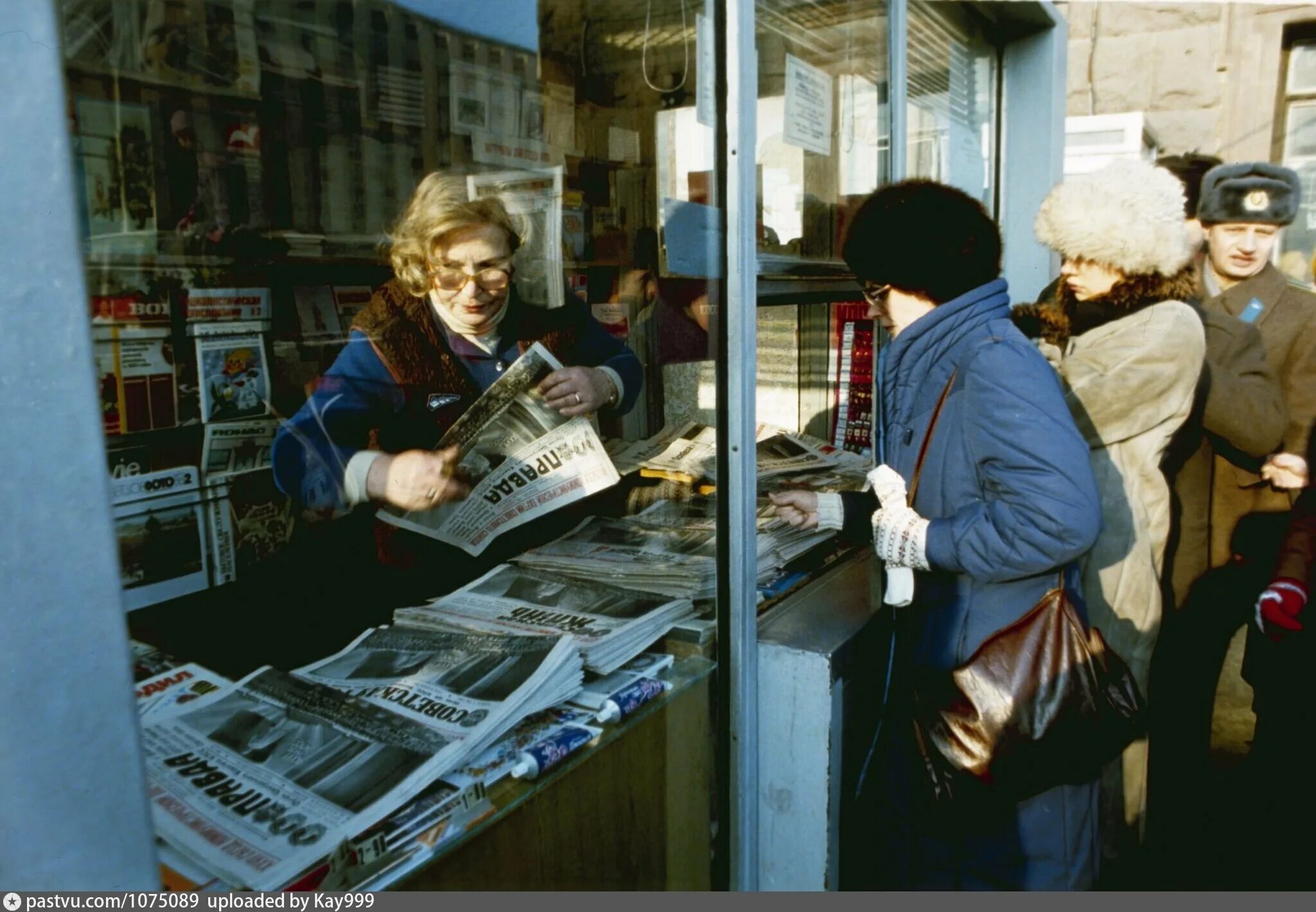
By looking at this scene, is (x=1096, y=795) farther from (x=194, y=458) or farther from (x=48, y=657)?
(x=194, y=458)

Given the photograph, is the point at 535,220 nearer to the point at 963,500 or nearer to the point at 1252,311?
the point at 963,500

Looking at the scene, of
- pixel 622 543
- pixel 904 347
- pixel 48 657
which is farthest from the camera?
pixel 622 543

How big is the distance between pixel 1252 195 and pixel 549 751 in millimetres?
2581

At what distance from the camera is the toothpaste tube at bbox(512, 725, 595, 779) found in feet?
3.48

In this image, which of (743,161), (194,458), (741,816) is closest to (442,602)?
(741,816)

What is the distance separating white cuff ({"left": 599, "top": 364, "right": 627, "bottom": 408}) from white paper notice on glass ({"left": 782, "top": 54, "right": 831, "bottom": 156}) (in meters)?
0.59

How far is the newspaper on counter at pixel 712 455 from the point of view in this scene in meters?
1.75

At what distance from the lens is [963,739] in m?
1.39

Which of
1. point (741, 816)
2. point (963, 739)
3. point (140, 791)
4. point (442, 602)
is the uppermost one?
point (140, 791)

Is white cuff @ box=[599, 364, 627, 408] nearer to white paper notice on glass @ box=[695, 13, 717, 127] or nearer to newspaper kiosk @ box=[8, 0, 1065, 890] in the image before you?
newspaper kiosk @ box=[8, 0, 1065, 890]

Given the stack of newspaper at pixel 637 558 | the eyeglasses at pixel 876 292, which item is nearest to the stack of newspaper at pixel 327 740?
the stack of newspaper at pixel 637 558

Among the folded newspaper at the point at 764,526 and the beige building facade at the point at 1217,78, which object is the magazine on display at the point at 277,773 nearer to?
the folded newspaper at the point at 764,526

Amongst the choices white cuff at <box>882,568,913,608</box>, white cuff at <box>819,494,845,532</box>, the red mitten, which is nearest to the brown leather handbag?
white cuff at <box>882,568,913,608</box>
